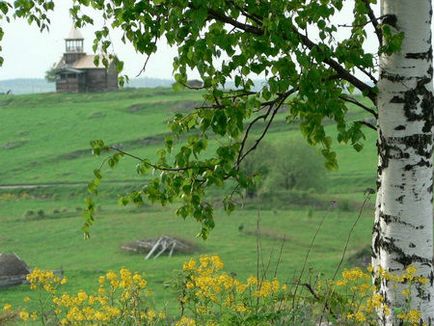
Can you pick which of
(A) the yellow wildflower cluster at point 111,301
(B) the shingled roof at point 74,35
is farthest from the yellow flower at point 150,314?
(B) the shingled roof at point 74,35

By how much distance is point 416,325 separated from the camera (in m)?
5.93

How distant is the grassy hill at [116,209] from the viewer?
35.1m

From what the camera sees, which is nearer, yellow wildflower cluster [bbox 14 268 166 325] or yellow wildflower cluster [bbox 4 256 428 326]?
yellow wildflower cluster [bbox 4 256 428 326]

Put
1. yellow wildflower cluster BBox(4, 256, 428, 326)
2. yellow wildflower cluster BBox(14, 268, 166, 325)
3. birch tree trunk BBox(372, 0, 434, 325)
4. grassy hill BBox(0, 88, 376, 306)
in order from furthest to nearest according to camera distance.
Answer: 1. grassy hill BBox(0, 88, 376, 306)
2. birch tree trunk BBox(372, 0, 434, 325)
3. yellow wildflower cluster BBox(14, 268, 166, 325)
4. yellow wildflower cluster BBox(4, 256, 428, 326)

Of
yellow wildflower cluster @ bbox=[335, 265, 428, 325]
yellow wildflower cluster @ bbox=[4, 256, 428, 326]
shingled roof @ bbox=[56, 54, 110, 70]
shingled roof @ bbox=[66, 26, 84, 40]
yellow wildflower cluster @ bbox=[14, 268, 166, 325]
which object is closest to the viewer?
yellow wildflower cluster @ bbox=[335, 265, 428, 325]

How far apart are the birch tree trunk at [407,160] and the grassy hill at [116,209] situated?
30.1 ft

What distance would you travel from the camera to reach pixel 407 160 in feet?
20.4

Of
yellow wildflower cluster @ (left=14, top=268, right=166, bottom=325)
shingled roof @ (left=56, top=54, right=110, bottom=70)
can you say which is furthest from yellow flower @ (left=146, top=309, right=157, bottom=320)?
shingled roof @ (left=56, top=54, right=110, bottom=70)

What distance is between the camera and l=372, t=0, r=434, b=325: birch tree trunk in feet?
20.2

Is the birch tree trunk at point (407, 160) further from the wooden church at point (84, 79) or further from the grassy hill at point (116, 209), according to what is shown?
the wooden church at point (84, 79)

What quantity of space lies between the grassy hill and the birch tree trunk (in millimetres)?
9167

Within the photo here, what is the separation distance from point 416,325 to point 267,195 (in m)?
44.1

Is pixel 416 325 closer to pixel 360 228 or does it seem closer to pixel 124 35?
pixel 124 35

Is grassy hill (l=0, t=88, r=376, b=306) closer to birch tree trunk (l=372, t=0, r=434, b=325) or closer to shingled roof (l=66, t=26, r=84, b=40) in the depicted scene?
birch tree trunk (l=372, t=0, r=434, b=325)
